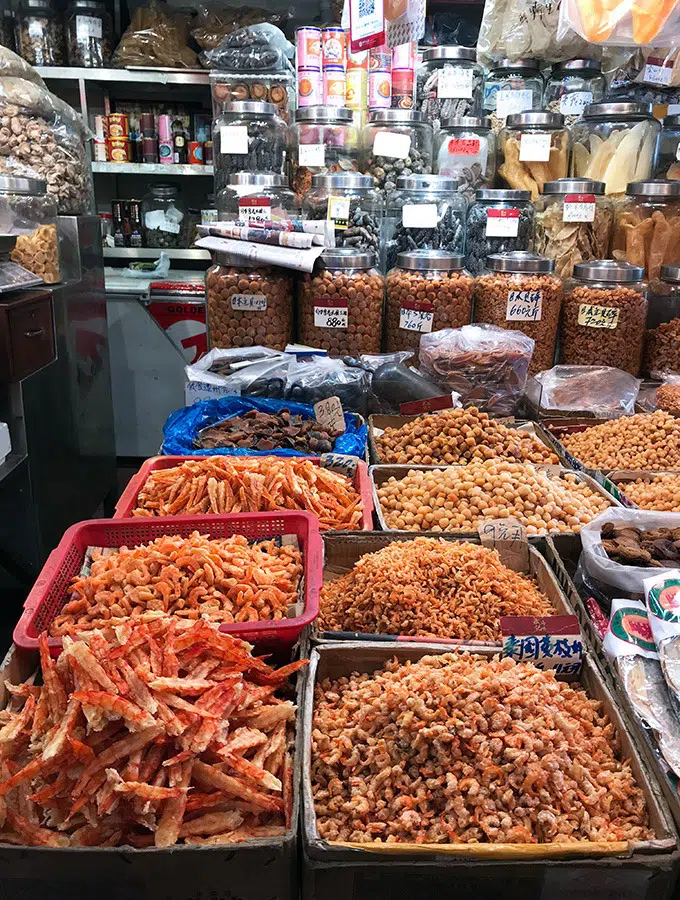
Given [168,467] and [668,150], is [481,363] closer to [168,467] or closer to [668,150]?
[168,467]

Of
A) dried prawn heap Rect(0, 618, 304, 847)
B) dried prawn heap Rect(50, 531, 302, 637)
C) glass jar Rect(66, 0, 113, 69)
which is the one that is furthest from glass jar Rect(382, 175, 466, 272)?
glass jar Rect(66, 0, 113, 69)

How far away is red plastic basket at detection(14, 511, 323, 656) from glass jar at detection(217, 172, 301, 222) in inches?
59.5

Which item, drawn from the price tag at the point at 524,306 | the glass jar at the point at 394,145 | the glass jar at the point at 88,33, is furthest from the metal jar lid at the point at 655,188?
the glass jar at the point at 88,33

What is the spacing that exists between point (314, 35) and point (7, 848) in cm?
294

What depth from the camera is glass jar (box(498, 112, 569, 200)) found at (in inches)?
108

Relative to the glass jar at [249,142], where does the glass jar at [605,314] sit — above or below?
below

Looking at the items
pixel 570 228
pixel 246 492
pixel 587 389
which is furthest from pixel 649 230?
pixel 246 492

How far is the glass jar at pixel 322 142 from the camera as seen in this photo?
2672 millimetres

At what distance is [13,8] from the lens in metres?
3.96

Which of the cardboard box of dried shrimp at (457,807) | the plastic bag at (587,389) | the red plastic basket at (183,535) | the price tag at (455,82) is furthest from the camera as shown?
the price tag at (455,82)

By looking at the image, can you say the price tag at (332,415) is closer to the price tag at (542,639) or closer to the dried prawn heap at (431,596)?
the dried prawn heap at (431,596)

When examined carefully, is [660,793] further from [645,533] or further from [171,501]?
[171,501]

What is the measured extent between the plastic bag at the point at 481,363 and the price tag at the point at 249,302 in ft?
1.88

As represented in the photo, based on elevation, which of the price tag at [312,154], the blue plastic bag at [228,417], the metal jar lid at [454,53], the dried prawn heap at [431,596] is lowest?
the dried prawn heap at [431,596]
